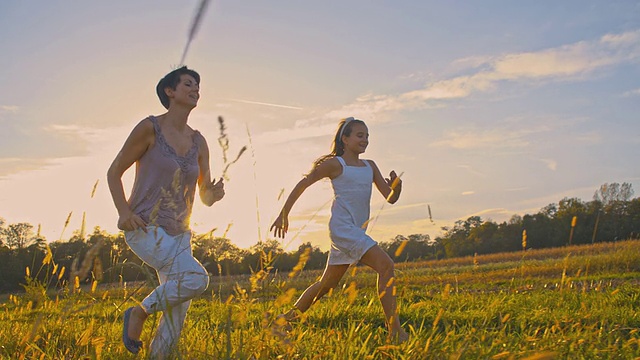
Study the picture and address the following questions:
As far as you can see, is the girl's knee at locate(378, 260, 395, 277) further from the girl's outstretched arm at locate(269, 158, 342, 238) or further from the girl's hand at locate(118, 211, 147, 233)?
the girl's hand at locate(118, 211, 147, 233)

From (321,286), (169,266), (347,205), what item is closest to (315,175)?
(347,205)

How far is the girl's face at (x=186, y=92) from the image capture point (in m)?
4.09

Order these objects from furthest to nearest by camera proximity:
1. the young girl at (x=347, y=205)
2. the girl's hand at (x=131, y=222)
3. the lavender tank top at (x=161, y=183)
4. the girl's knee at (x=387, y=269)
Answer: the young girl at (x=347, y=205)
the girl's knee at (x=387, y=269)
the lavender tank top at (x=161, y=183)
the girl's hand at (x=131, y=222)

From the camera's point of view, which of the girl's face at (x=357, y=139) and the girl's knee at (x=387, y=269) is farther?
the girl's face at (x=357, y=139)

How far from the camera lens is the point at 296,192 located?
5.93 metres

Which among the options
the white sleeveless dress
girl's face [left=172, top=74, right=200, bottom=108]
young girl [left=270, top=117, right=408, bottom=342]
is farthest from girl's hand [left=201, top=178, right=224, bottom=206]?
the white sleeveless dress

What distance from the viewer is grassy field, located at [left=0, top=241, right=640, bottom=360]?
8.21 feet

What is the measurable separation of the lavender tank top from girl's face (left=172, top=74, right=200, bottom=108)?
0.25 metres

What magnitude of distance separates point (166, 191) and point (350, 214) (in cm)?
236

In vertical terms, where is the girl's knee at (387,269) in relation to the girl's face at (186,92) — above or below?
below

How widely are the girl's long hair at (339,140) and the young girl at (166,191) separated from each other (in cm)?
195

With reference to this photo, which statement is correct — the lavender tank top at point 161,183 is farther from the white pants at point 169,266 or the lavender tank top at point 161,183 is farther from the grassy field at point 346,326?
the grassy field at point 346,326

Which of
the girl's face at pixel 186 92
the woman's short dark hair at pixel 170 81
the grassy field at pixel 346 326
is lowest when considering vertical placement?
the grassy field at pixel 346 326

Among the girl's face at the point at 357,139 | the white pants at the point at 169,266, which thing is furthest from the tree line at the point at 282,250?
the girl's face at the point at 357,139
